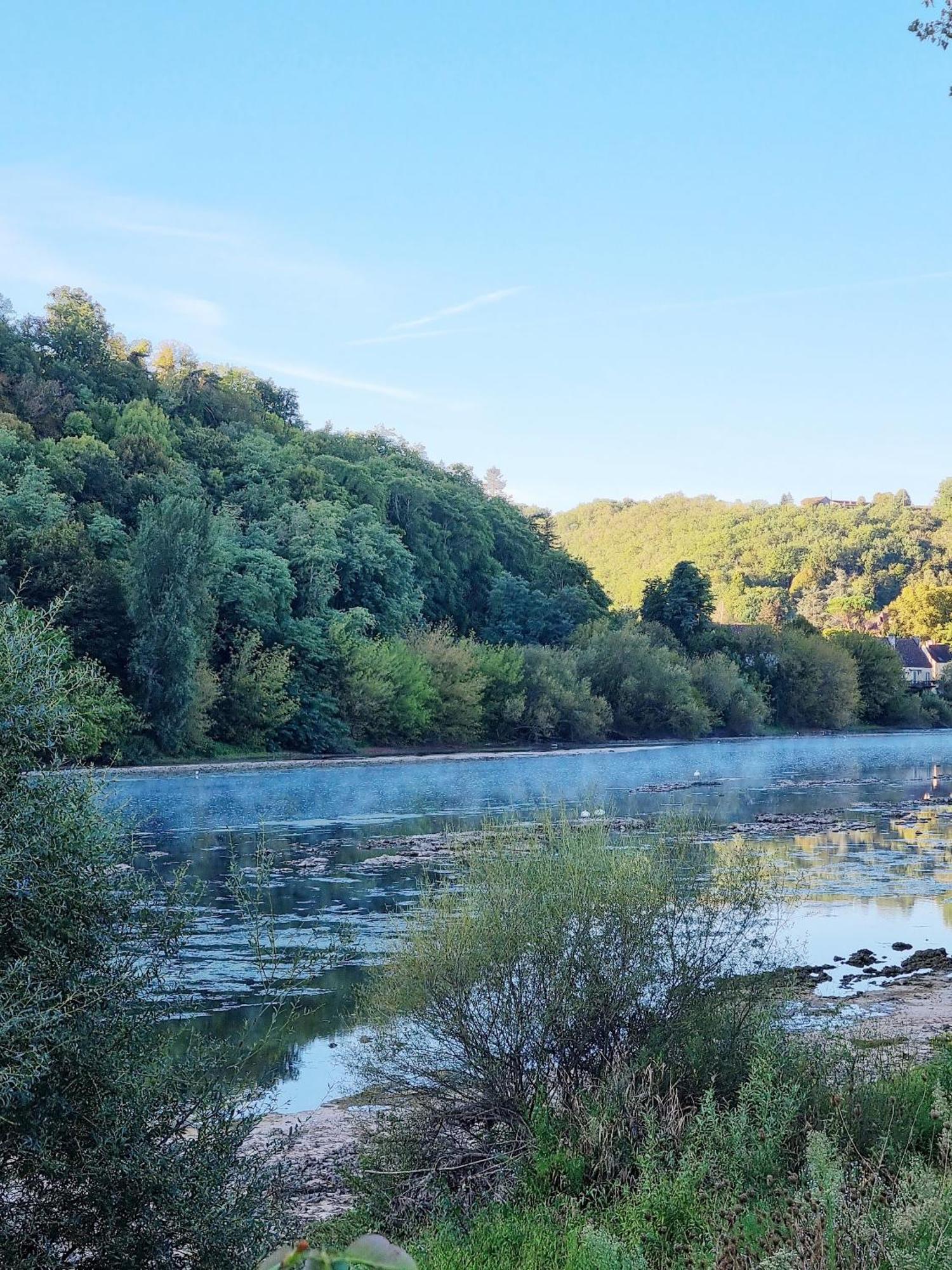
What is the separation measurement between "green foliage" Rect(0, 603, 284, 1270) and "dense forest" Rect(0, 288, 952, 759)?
3146 cm

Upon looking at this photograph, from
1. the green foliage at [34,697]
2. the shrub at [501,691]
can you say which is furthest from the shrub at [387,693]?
the green foliage at [34,697]

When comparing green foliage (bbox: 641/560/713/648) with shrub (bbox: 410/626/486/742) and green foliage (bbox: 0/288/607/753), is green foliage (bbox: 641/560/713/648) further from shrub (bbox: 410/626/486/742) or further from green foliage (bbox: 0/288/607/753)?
shrub (bbox: 410/626/486/742)

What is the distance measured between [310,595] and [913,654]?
80.4 m

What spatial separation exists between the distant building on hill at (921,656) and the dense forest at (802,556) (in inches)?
76.9

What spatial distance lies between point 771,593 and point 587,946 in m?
143

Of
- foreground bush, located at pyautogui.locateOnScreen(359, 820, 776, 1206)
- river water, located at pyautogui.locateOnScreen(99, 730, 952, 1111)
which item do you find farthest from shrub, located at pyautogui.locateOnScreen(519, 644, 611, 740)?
foreground bush, located at pyautogui.locateOnScreen(359, 820, 776, 1206)

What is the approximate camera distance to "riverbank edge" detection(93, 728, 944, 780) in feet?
167

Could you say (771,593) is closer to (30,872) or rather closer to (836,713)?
(836,713)

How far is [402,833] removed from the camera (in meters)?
30.4

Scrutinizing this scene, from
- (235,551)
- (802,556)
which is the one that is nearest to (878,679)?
(235,551)

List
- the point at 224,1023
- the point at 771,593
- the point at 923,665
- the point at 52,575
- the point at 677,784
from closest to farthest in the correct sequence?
the point at 224,1023 → the point at 677,784 → the point at 52,575 → the point at 923,665 → the point at 771,593

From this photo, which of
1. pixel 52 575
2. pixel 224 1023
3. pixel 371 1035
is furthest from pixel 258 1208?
pixel 52 575

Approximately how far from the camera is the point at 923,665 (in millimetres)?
125188

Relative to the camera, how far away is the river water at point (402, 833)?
13755mm
